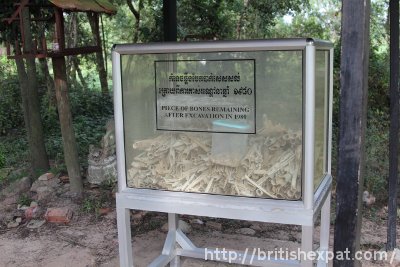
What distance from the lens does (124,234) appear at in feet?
8.59

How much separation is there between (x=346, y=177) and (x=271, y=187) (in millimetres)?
450

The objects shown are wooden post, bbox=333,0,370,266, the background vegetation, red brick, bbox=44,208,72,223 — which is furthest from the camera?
the background vegetation

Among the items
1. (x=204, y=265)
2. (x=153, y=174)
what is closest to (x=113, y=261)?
(x=204, y=265)

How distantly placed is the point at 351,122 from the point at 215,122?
758 mm

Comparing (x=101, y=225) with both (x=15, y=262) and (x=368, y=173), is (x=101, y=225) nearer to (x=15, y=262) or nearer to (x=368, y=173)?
(x=15, y=262)

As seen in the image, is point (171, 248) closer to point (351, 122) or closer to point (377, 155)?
point (351, 122)

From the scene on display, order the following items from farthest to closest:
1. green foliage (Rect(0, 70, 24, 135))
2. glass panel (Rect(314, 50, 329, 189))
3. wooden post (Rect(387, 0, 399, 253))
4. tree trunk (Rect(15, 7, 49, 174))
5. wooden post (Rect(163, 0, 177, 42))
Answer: green foliage (Rect(0, 70, 24, 135)), tree trunk (Rect(15, 7, 49, 174)), wooden post (Rect(163, 0, 177, 42)), wooden post (Rect(387, 0, 399, 253)), glass panel (Rect(314, 50, 329, 189))

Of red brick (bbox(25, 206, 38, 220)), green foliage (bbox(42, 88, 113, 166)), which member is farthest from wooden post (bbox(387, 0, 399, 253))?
green foliage (bbox(42, 88, 113, 166))

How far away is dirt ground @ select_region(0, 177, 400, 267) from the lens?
382cm

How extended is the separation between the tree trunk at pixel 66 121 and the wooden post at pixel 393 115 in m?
3.15

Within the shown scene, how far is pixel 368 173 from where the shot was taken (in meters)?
5.38

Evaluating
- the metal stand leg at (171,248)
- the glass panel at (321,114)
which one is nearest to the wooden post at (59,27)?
the metal stand leg at (171,248)

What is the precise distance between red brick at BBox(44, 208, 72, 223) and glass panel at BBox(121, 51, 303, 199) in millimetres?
2241

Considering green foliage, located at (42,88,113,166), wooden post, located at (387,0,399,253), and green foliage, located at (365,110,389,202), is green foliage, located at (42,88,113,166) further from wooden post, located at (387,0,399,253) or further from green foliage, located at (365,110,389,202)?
wooden post, located at (387,0,399,253)
